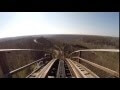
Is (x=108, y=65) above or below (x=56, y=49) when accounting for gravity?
below

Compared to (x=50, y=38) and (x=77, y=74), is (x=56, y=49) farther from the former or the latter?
(x=77, y=74)

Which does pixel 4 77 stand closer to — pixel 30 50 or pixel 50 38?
pixel 30 50

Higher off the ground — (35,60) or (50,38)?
(50,38)
